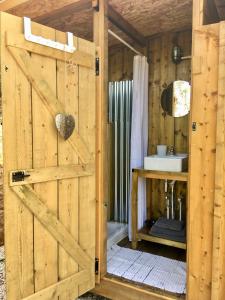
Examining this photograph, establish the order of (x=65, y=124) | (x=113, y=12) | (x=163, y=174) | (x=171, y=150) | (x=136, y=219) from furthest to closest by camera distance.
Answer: (x=171, y=150), (x=136, y=219), (x=163, y=174), (x=113, y=12), (x=65, y=124)

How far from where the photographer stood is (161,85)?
3.18 metres

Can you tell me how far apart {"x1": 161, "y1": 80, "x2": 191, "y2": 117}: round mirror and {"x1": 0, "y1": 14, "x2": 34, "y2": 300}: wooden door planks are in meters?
1.89

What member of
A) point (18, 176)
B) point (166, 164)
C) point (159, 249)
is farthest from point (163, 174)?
point (18, 176)

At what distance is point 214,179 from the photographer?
1.75m

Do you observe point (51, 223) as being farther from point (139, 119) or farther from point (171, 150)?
point (171, 150)

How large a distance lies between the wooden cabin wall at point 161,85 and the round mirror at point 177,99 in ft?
0.17

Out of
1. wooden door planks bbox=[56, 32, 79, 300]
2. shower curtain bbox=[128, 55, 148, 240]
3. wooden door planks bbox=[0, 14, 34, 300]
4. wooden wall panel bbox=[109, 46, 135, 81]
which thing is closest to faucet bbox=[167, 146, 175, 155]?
shower curtain bbox=[128, 55, 148, 240]

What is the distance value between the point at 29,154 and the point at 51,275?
2.95 feet

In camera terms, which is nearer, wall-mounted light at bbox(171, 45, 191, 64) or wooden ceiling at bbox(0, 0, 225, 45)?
wooden ceiling at bbox(0, 0, 225, 45)

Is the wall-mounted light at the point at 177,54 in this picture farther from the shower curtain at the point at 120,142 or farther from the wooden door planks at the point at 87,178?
the wooden door planks at the point at 87,178

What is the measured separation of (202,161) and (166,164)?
91 cm

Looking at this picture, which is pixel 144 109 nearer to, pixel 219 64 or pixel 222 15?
pixel 222 15

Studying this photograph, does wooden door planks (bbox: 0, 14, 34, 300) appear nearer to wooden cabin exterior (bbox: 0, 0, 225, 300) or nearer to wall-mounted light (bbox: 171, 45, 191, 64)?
wooden cabin exterior (bbox: 0, 0, 225, 300)

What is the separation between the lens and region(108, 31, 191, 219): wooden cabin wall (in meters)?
3.05
